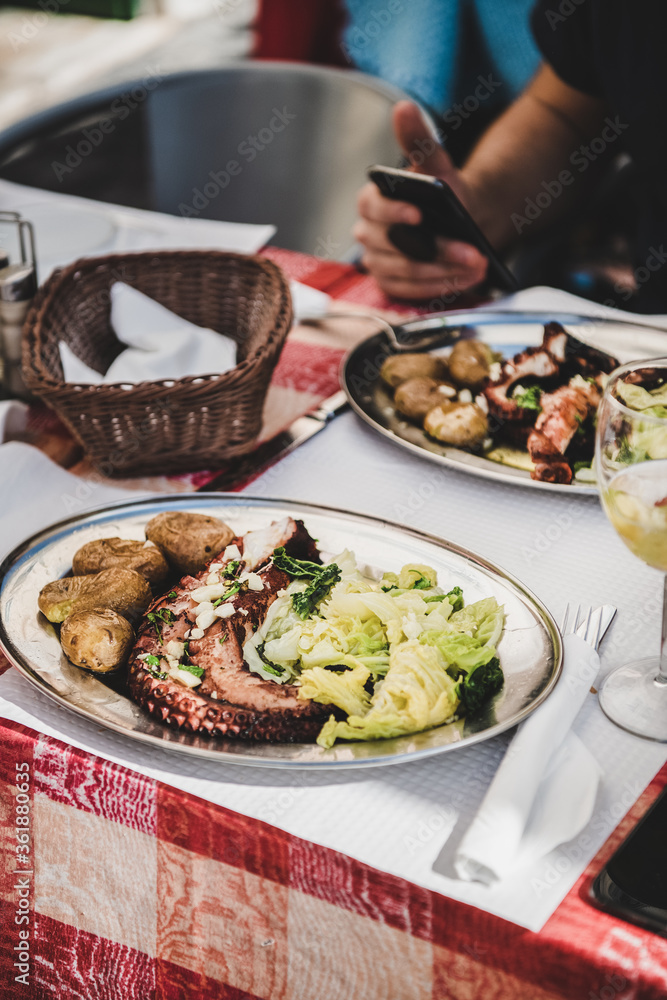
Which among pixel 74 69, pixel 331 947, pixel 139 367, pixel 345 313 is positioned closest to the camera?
pixel 331 947

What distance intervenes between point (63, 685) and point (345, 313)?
0.96 metres

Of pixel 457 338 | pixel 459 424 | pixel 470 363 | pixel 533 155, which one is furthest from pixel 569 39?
pixel 459 424

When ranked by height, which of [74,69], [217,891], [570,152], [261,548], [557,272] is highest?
[570,152]

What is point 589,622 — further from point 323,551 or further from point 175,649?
point 175,649

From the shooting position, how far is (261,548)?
0.93 meters

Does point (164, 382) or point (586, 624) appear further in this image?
point (164, 382)

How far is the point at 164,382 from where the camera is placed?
3.68 feet

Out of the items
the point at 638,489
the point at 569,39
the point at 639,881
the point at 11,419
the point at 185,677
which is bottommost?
the point at 11,419

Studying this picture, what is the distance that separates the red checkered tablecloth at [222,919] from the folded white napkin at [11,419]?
58 centimetres

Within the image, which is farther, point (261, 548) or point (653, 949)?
point (261, 548)

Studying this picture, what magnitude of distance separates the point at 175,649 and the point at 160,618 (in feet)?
0.15

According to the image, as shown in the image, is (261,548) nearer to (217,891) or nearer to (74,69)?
(217,891)

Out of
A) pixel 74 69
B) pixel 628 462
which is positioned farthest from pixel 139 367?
pixel 74 69

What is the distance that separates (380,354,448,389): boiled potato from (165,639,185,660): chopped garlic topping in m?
0.63
